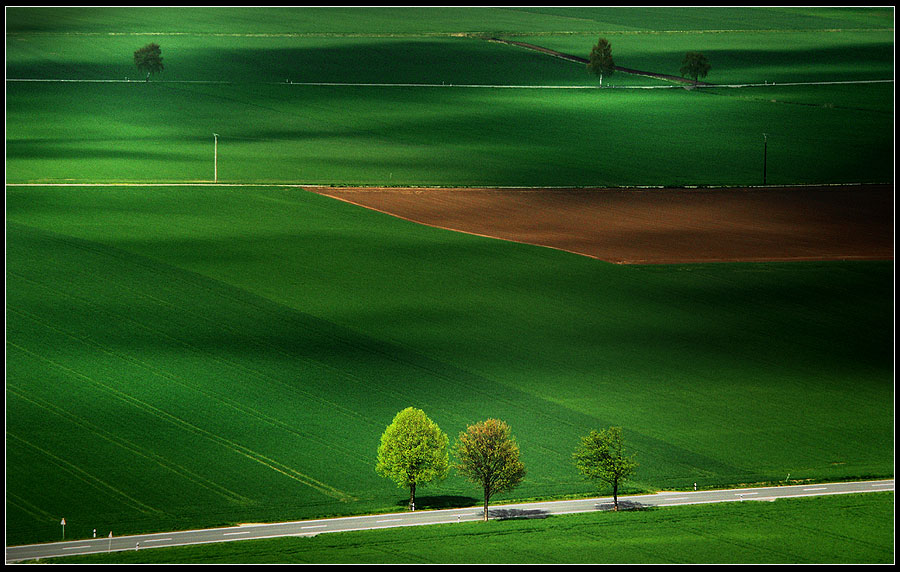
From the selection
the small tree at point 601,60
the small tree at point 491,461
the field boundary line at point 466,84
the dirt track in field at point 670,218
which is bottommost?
the small tree at point 491,461

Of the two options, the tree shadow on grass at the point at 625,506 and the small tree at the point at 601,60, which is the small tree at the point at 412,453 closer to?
the tree shadow on grass at the point at 625,506

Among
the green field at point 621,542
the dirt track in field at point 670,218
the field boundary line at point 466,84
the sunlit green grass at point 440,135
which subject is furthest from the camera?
the field boundary line at point 466,84

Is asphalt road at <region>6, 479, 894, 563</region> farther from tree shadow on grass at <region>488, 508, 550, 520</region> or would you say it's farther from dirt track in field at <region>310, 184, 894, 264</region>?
dirt track in field at <region>310, 184, 894, 264</region>

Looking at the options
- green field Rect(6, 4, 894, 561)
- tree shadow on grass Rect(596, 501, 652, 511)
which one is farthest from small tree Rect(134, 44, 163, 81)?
tree shadow on grass Rect(596, 501, 652, 511)

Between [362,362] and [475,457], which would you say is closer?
[475,457]

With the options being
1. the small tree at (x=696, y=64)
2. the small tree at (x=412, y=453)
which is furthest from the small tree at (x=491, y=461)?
the small tree at (x=696, y=64)

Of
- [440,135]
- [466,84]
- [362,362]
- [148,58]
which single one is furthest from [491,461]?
[148,58]

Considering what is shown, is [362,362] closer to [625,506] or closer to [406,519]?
[406,519]
